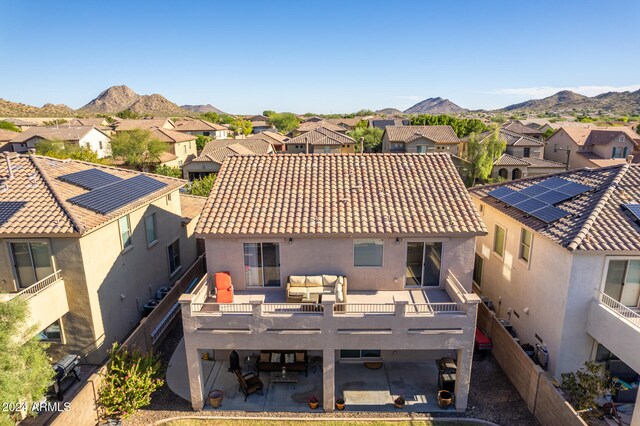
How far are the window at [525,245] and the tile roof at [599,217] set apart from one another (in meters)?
0.68

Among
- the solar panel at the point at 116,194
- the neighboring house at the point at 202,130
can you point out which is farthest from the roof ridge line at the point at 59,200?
the neighboring house at the point at 202,130

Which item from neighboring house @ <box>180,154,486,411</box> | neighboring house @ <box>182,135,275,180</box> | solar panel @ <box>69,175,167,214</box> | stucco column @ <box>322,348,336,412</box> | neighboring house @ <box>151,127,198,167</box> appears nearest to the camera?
neighboring house @ <box>180,154,486,411</box>

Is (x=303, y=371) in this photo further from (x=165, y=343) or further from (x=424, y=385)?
(x=165, y=343)

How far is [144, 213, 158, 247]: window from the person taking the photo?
59.7 feet

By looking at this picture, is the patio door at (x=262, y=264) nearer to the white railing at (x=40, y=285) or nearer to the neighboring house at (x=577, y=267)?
the white railing at (x=40, y=285)

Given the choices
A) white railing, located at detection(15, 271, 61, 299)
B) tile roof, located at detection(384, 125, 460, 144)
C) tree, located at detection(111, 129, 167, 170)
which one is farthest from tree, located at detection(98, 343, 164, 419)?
tile roof, located at detection(384, 125, 460, 144)

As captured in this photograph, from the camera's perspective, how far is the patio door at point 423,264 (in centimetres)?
1409

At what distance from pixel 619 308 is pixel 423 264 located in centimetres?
634

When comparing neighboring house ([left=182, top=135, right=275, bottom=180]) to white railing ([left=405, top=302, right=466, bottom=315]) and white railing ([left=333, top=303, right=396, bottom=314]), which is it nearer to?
white railing ([left=333, top=303, right=396, bottom=314])

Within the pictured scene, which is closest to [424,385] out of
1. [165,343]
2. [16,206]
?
[165,343]

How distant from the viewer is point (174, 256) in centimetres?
2162

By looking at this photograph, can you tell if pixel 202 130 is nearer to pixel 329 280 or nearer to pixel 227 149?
pixel 227 149

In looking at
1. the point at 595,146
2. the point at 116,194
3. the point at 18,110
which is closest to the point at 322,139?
the point at 595,146

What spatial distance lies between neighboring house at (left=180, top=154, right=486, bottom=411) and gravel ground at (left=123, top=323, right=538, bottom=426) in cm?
57
